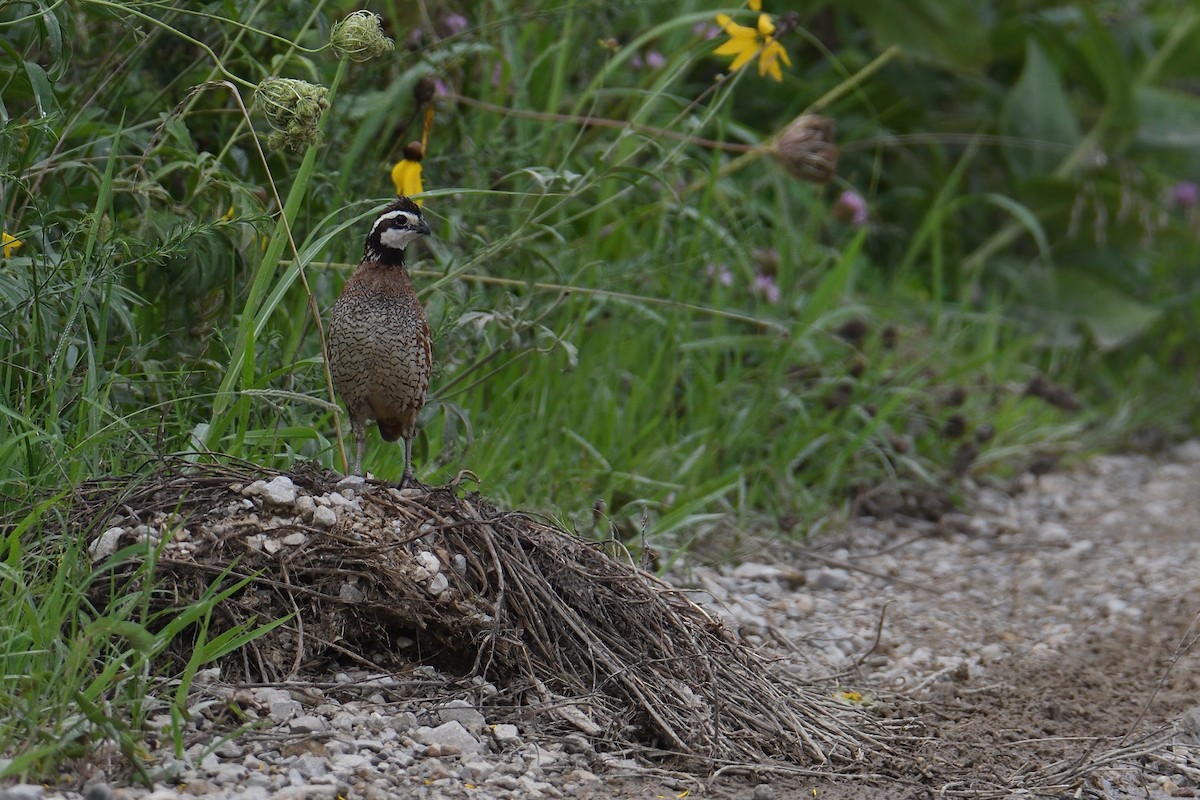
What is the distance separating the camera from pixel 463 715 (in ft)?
10.0

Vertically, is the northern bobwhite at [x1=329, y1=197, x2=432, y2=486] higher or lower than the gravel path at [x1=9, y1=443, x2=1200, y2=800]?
higher

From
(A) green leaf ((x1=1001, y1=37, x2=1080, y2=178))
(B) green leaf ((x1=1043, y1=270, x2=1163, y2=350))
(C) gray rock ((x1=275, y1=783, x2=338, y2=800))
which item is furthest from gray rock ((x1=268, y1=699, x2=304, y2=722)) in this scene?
(A) green leaf ((x1=1001, y1=37, x2=1080, y2=178))

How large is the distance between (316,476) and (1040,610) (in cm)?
275

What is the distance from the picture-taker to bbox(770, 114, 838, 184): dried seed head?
4.98m

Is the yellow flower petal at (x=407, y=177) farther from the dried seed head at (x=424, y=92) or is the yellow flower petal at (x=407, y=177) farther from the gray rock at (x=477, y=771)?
the gray rock at (x=477, y=771)

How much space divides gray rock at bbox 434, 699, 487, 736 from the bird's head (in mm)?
1212

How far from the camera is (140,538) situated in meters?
2.99

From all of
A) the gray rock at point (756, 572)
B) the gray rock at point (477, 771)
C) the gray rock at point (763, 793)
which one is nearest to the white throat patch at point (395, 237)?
the gray rock at point (477, 771)

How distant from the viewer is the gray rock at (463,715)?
303cm

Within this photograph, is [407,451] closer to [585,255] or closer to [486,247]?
[486,247]

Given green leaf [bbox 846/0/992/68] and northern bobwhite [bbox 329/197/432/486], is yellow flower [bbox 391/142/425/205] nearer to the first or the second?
northern bobwhite [bbox 329/197/432/486]

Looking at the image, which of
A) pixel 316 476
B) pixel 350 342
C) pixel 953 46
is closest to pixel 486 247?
pixel 350 342

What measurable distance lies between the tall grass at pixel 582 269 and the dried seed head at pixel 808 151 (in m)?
0.24

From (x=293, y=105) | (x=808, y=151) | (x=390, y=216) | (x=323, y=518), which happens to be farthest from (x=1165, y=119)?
(x=323, y=518)
